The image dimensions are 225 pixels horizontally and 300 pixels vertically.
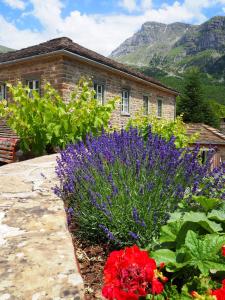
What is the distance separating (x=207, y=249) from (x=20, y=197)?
172 centimetres

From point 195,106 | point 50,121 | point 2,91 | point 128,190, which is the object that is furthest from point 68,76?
point 195,106

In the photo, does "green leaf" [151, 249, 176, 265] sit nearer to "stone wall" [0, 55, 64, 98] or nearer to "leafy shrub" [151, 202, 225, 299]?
"leafy shrub" [151, 202, 225, 299]

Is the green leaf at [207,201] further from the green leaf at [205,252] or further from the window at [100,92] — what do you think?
the window at [100,92]

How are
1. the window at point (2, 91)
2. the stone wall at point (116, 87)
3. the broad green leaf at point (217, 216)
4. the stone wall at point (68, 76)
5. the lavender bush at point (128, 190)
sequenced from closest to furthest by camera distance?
1. the broad green leaf at point (217, 216)
2. the lavender bush at point (128, 190)
3. the stone wall at point (68, 76)
4. the stone wall at point (116, 87)
5. the window at point (2, 91)

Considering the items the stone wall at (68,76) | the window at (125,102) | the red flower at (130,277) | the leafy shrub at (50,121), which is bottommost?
the red flower at (130,277)

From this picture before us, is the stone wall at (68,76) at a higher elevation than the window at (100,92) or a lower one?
higher

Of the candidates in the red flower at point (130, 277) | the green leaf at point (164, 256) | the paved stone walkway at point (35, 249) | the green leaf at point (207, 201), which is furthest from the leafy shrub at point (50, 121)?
the red flower at point (130, 277)

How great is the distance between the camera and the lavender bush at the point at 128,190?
2.29 m

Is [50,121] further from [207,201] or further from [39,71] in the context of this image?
[39,71]

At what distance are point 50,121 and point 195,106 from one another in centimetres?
2873

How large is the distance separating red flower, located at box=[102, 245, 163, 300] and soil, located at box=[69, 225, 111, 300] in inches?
23.8

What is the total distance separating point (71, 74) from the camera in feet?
39.8

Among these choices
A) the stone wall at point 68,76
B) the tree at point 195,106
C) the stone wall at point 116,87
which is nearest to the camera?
the stone wall at point 68,76

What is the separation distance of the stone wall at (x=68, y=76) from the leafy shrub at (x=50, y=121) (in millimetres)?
3618
